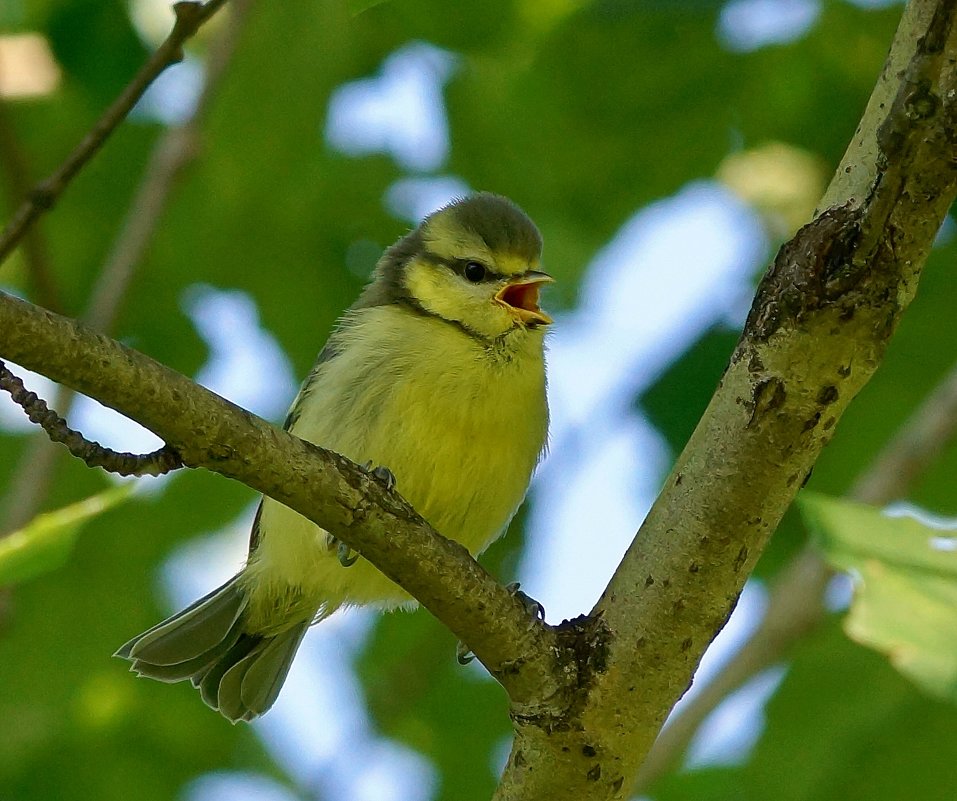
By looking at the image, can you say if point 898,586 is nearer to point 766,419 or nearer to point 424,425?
Answer: point 766,419

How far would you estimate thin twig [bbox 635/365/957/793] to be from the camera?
419 centimetres

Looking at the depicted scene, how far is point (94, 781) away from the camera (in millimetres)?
5262

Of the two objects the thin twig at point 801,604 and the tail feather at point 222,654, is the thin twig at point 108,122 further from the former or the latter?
the thin twig at point 801,604

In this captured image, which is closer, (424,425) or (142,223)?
(424,425)

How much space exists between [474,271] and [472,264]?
0.10ft

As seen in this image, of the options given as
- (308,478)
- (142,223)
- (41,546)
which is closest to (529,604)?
(308,478)

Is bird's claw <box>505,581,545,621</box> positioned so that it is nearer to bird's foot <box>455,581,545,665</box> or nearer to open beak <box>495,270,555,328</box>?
bird's foot <box>455,581,545,665</box>

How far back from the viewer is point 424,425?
4.05 m

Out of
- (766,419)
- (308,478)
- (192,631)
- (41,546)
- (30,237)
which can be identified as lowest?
(41,546)

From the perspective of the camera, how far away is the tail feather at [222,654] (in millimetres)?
4578

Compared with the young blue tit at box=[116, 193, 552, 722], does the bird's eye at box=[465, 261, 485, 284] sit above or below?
above

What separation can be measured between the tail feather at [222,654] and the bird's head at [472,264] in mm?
1224

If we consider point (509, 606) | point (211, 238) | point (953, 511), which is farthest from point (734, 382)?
point (211, 238)

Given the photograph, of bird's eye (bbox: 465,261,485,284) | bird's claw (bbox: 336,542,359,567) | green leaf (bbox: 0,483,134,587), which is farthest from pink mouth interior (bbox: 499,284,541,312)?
green leaf (bbox: 0,483,134,587)
